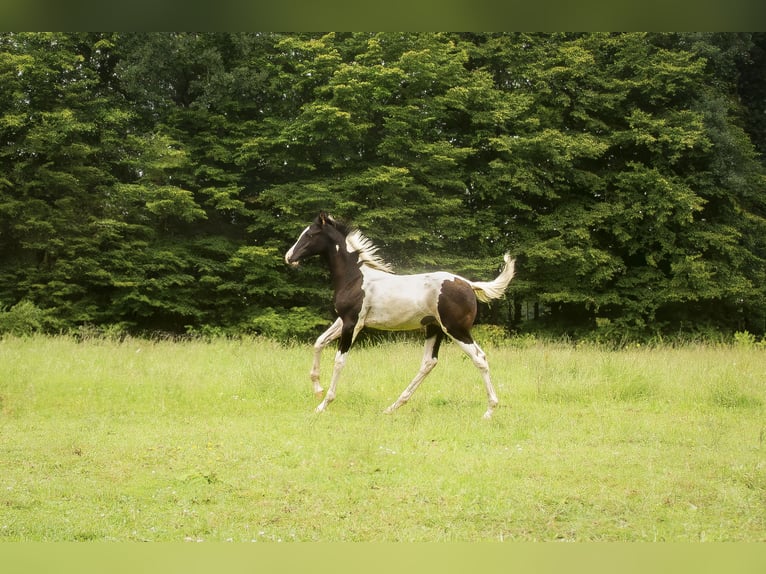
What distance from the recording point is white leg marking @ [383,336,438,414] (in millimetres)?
8188

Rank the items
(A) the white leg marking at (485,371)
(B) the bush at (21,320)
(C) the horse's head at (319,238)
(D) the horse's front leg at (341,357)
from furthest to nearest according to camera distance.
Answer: (B) the bush at (21,320)
(C) the horse's head at (319,238)
(D) the horse's front leg at (341,357)
(A) the white leg marking at (485,371)

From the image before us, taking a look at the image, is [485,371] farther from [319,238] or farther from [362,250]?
[319,238]

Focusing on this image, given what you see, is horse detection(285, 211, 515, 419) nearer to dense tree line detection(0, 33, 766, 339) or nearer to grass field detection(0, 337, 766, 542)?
grass field detection(0, 337, 766, 542)

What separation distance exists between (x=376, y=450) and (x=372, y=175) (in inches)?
611

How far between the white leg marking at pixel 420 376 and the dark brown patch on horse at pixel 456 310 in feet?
1.55

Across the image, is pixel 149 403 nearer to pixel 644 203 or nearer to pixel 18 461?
pixel 18 461

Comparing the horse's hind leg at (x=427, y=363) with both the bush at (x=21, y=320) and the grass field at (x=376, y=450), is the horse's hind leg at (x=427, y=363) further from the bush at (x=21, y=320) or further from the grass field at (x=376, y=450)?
the bush at (x=21, y=320)

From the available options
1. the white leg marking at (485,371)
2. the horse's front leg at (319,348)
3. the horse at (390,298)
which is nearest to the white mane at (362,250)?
the horse at (390,298)

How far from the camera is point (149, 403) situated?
29.0 ft

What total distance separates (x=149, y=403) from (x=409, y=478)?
4676mm

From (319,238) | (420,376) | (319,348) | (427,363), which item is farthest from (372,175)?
(420,376)

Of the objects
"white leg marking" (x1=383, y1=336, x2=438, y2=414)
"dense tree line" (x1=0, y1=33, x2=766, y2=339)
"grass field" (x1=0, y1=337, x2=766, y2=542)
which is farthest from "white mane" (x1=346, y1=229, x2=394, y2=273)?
"dense tree line" (x1=0, y1=33, x2=766, y2=339)

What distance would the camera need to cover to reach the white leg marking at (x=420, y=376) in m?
8.19

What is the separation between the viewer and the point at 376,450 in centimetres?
642
